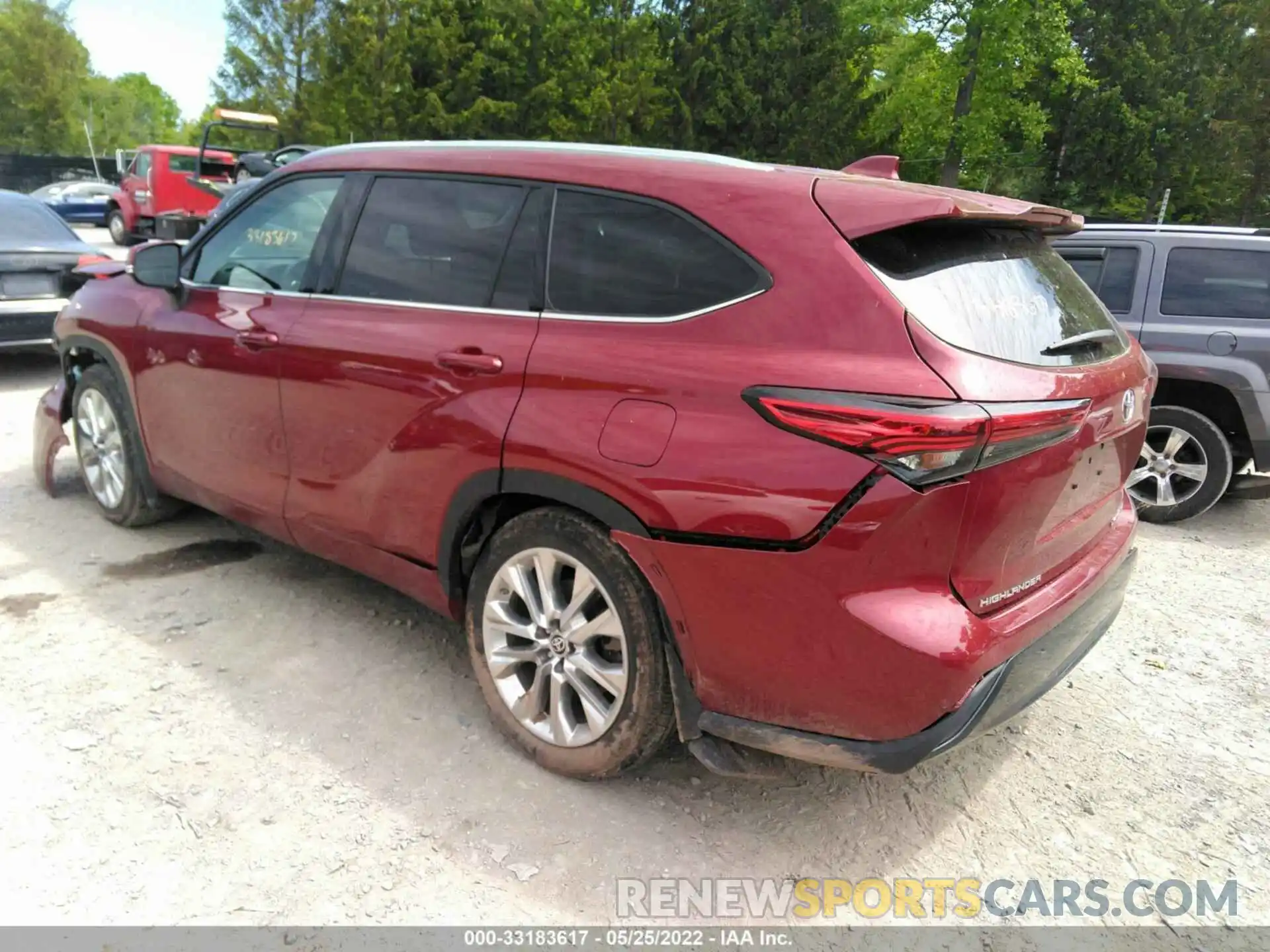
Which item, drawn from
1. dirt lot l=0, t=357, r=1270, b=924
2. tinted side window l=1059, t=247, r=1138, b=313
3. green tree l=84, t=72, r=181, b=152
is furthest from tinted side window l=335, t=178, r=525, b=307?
green tree l=84, t=72, r=181, b=152

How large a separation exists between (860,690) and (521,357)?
1.33 meters

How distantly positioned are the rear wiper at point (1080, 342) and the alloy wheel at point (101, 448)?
13.4 feet

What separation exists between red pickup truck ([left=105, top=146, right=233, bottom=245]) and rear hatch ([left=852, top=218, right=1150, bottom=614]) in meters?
20.4

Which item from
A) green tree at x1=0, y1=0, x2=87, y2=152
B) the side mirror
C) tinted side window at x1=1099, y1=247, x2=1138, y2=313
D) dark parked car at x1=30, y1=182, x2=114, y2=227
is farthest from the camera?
green tree at x1=0, y1=0, x2=87, y2=152

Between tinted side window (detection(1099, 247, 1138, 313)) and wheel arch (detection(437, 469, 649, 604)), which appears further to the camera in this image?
tinted side window (detection(1099, 247, 1138, 313))

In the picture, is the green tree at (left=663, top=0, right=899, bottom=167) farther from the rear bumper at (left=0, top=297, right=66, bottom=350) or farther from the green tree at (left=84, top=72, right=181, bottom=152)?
the green tree at (left=84, top=72, right=181, bottom=152)

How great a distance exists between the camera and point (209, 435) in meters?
3.71

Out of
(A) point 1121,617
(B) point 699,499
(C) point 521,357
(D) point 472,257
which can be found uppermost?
(D) point 472,257

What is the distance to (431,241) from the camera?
3006mm

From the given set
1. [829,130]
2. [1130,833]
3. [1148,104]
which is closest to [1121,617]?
[1130,833]

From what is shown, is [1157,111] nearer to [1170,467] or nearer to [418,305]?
[1170,467]

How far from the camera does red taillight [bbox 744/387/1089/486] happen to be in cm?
199

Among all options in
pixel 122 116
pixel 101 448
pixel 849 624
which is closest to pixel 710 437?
pixel 849 624

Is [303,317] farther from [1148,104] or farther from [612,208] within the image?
[1148,104]
